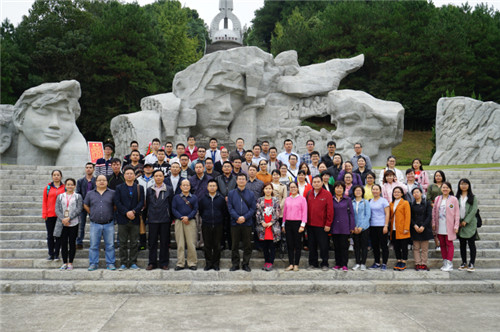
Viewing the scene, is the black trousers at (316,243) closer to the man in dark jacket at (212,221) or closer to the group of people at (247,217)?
the group of people at (247,217)

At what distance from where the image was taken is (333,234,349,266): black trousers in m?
6.07

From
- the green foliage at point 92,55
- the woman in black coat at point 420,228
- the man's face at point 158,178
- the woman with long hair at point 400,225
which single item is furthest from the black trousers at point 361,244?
the green foliage at point 92,55

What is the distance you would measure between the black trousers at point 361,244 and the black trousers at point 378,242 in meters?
0.08

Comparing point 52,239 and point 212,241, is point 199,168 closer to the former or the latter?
point 212,241

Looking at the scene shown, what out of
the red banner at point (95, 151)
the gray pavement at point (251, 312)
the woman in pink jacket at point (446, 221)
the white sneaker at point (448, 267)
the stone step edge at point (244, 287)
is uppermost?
the red banner at point (95, 151)

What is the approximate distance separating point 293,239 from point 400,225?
150 centimetres

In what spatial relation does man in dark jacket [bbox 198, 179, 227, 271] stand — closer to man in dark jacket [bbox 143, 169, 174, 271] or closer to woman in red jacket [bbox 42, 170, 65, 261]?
man in dark jacket [bbox 143, 169, 174, 271]

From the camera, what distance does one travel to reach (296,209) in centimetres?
601

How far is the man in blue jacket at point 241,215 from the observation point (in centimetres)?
595

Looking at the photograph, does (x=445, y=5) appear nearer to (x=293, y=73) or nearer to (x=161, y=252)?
(x=293, y=73)

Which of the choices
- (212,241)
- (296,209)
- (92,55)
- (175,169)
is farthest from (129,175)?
(92,55)

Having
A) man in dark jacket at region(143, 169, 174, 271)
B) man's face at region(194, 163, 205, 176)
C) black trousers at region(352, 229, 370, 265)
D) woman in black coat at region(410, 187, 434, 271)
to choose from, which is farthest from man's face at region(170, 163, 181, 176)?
woman in black coat at region(410, 187, 434, 271)

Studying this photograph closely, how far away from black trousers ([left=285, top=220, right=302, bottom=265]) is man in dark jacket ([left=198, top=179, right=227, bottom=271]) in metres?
0.92

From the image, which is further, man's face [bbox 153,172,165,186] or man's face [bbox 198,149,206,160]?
man's face [bbox 198,149,206,160]
